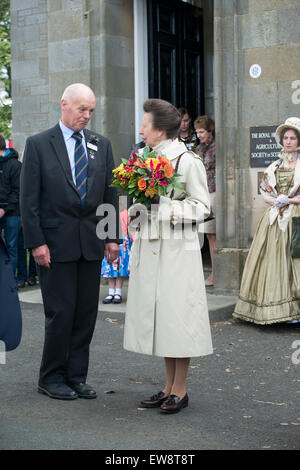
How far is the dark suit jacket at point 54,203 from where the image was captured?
555cm

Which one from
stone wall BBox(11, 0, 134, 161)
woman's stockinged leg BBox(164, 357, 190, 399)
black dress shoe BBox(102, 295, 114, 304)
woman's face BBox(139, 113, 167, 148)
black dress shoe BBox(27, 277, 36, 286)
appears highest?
stone wall BBox(11, 0, 134, 161)

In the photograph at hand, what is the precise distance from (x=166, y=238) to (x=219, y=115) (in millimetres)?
4577

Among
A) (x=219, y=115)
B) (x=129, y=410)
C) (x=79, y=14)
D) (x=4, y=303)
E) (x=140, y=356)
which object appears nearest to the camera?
(x=4, y=303)

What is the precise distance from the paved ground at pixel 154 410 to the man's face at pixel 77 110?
6.39ft

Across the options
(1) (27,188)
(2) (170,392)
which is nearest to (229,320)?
(2) (170,392)

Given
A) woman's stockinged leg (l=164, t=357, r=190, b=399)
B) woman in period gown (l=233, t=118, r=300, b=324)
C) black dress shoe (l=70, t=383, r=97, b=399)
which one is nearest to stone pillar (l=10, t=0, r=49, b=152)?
woman in period gown (l=233, t=118, r=300, b=324)

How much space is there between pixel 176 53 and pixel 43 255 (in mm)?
7066

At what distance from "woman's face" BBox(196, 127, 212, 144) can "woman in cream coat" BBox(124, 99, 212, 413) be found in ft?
15.8

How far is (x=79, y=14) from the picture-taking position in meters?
10.9

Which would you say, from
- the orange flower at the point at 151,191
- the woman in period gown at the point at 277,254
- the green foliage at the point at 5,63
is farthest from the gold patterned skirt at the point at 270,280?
the green foliage at the point at 5,63

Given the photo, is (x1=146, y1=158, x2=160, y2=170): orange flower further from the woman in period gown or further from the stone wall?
the stone wall

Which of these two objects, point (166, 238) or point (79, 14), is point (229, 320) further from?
point (79, 14)

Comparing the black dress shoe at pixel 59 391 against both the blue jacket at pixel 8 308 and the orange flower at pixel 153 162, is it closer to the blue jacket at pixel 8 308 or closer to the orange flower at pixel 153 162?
the blue jacket at pixel 8 308

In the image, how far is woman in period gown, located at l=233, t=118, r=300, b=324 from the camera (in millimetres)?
8047
